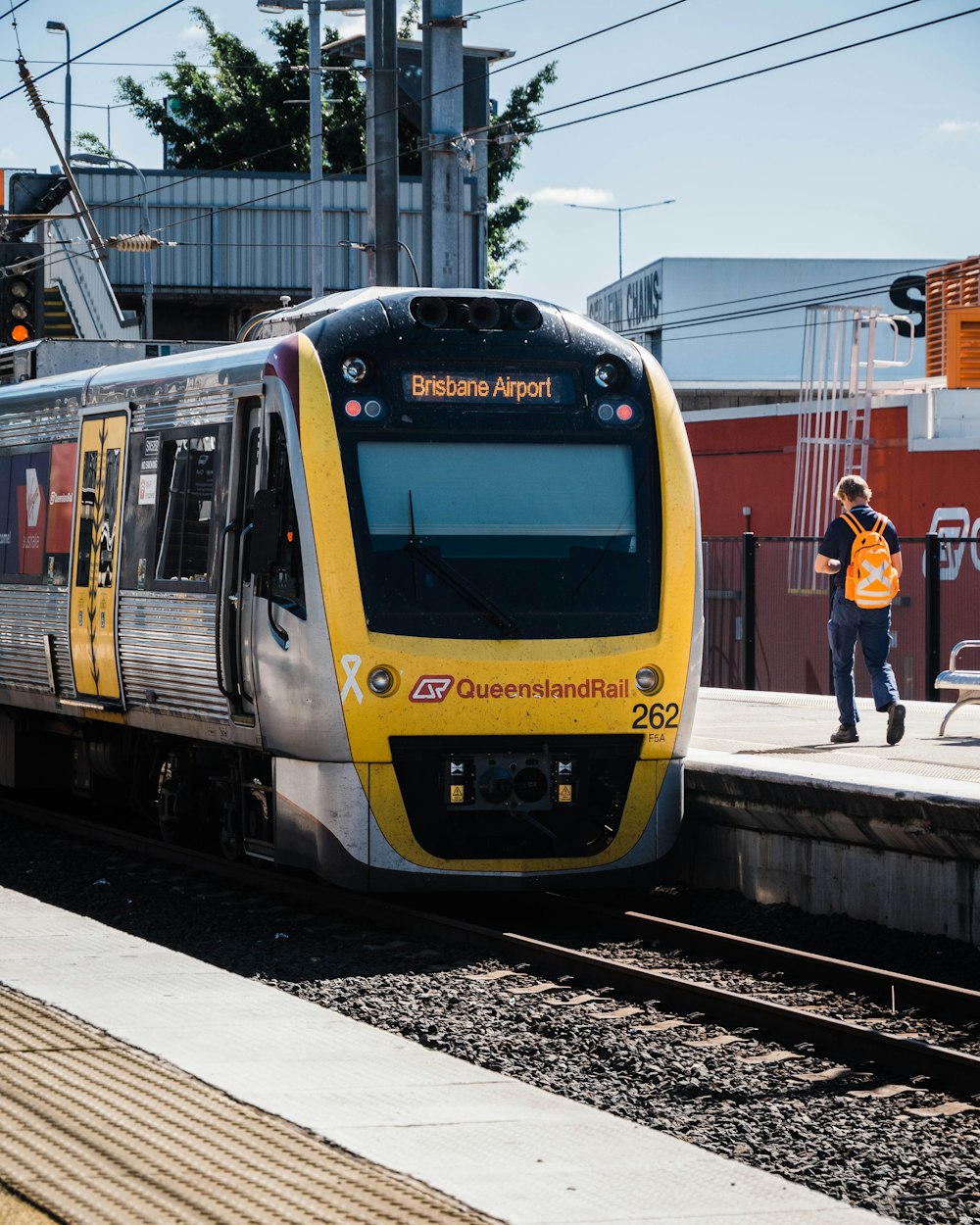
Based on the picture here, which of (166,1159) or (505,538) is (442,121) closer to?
(505,538)

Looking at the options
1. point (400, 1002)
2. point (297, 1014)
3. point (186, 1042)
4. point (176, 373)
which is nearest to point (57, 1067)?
point (186, 1042)

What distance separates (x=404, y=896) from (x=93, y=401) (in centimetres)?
405

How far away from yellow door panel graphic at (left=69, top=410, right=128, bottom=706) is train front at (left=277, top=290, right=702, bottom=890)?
8.75 ft

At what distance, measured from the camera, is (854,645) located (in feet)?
46.5

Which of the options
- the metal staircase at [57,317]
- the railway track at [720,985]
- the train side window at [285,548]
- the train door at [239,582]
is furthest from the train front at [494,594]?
the metal staircase at [57,317]

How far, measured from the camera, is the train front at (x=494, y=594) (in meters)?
10.1

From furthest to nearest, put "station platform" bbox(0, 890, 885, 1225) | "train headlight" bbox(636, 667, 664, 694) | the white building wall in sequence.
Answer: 1. the white building wall
2. "train headlight" bbox(636, 667, 664, 694)
3. "station platform" bbox(0, 890, 885, 1225)

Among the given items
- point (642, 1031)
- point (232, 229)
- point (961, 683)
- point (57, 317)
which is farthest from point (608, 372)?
point (232, 229)

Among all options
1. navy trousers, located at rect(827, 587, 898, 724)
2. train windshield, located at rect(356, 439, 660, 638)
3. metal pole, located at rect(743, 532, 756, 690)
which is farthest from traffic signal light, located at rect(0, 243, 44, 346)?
train windshield, located at rect(356, 439, 660, 638)

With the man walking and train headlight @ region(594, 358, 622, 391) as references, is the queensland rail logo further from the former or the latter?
the man walking

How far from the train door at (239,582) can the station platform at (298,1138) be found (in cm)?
304

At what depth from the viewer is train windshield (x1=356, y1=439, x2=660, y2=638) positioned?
10.2 metres

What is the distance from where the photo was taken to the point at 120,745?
1365cm

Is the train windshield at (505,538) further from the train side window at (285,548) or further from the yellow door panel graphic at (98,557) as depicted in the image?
the yellow door panel graphic at (98,557)
